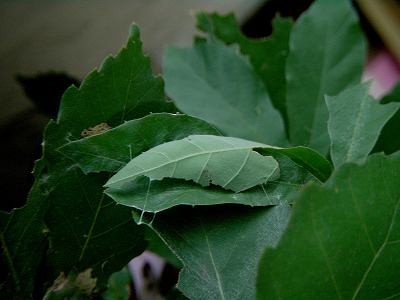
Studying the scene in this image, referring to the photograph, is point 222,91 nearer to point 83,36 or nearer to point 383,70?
point 83,36

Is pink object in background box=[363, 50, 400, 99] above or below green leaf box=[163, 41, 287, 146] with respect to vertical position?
below

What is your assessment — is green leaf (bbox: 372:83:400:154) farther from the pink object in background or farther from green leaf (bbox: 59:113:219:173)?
the pink object in background

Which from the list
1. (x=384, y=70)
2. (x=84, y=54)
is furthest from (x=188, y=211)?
(x=384, y=70)

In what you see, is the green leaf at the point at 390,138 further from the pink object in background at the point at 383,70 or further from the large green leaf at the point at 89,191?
the pink object in background at the point at 383,70

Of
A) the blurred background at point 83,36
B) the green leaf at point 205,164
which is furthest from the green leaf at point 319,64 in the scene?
the blurred background at point 83,36

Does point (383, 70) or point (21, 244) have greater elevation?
point (21, 244)

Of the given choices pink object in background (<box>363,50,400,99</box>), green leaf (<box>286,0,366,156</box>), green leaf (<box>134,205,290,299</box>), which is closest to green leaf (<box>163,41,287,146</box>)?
green leaf (<box>286,0,366,156</box>)

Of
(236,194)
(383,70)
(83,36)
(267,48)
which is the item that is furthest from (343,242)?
(383,70)
